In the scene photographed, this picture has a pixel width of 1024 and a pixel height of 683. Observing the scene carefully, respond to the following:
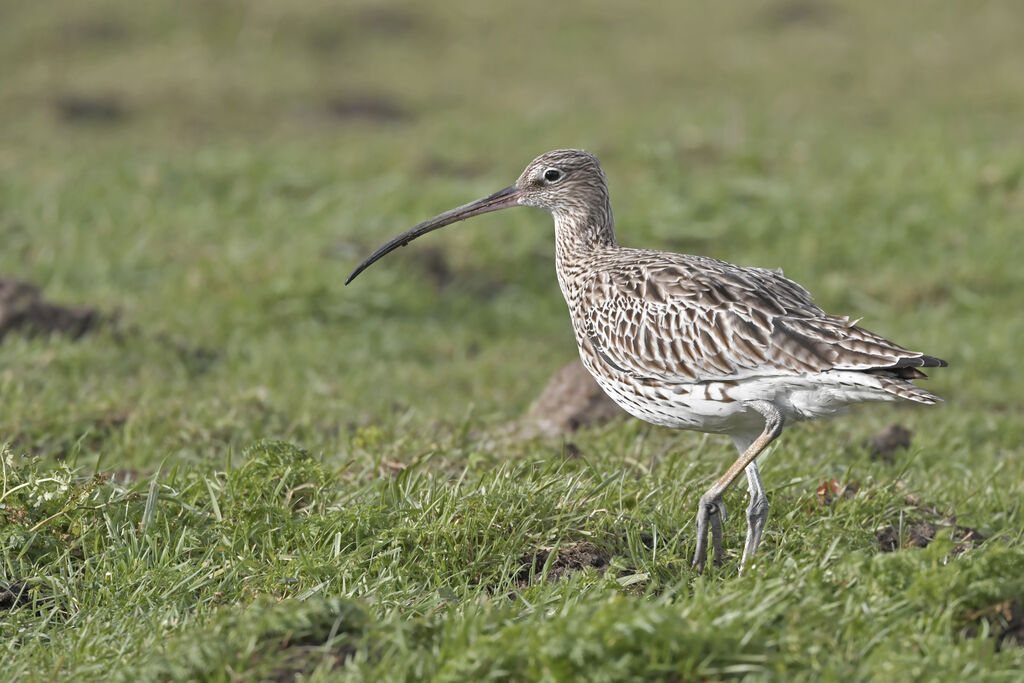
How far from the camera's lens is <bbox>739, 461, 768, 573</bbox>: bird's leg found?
5051 mm

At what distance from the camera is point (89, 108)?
16.5 m

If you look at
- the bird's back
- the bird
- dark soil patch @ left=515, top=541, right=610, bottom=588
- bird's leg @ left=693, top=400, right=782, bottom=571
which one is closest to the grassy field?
dark soil patch @ left=515, top=541, right=610, bottom=588

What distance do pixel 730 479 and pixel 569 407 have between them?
237cm

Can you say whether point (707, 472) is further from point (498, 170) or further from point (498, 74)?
point (498, 74)

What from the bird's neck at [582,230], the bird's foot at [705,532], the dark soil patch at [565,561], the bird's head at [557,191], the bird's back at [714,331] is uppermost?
the bird's head at [557,191]

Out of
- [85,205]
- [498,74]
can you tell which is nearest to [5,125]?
[85,205]

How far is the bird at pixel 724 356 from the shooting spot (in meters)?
4.84

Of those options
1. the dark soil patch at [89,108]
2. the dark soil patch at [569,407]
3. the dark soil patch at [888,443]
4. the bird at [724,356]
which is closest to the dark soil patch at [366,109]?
the dark soil patch at [89,108]

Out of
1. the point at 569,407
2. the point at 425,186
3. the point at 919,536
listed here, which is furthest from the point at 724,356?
the point at 425,186

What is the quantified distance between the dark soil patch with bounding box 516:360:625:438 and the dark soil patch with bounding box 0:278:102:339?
3.69 meters

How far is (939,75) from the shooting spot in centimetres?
1848

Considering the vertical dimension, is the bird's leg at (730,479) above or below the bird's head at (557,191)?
below

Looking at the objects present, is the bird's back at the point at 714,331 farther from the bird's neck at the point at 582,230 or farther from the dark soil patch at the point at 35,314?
the dark soil patch at the point at 35,314

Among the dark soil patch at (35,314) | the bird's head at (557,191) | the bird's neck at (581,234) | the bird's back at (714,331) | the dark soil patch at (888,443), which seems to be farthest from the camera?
the dark soil patch at (35,314)
